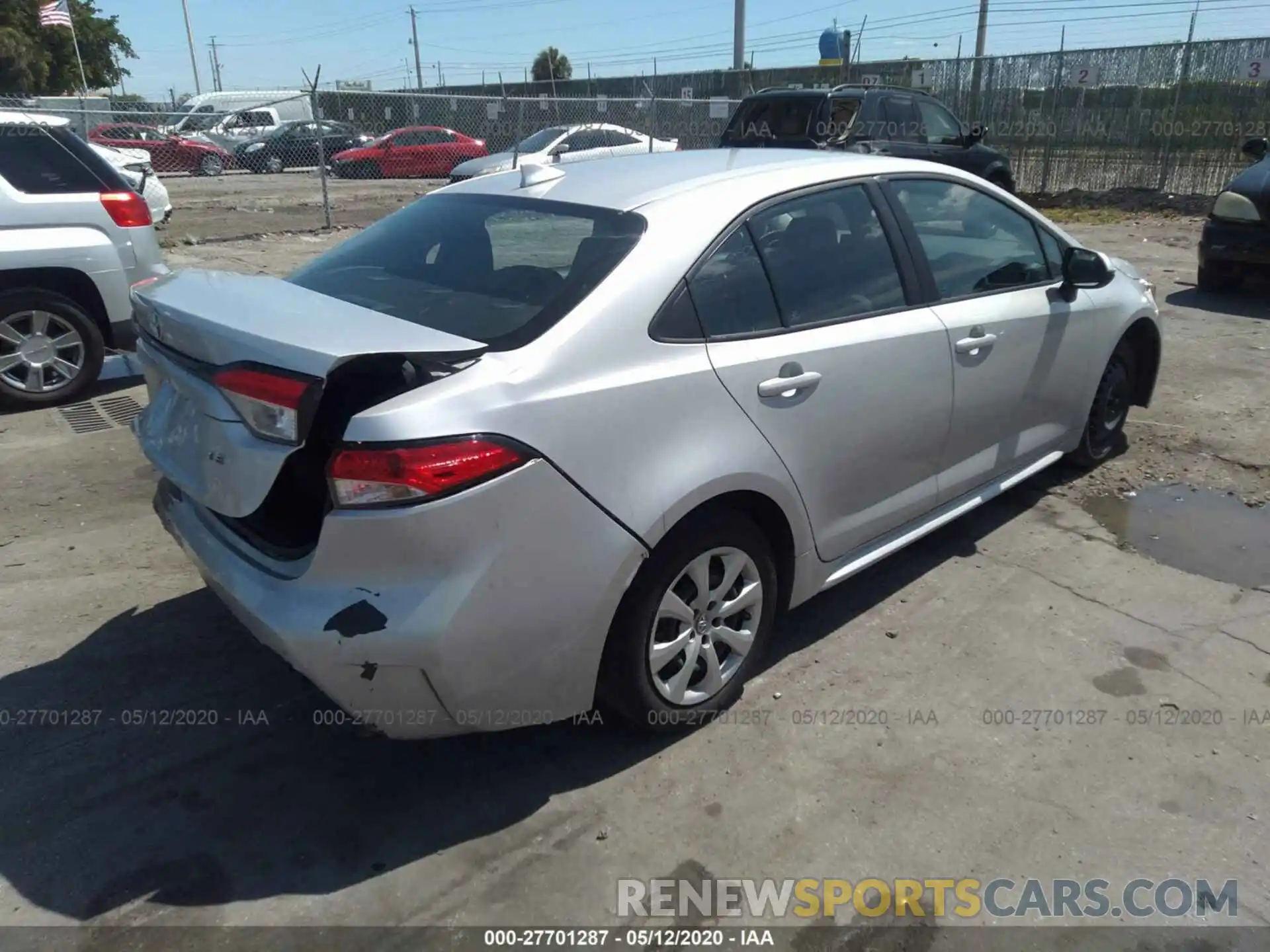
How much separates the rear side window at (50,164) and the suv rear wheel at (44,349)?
660mm

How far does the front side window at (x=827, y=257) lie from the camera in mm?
3229

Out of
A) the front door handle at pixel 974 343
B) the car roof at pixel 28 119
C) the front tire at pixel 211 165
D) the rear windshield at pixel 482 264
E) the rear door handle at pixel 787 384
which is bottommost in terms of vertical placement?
the front tire at pixel 211 165

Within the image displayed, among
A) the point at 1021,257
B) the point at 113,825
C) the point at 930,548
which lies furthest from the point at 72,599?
the point at 1021,257

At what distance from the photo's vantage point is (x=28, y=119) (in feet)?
19.9

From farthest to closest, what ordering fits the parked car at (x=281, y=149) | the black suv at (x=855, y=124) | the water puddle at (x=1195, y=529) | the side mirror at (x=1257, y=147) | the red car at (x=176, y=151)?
the parked car at (x=281, y=149)
the red car at (x=176, y=151)
the black suv at (x=855, y=124)
the side mirror at (x=1257, y=147)
the water puddle at (x=1195, y=529)

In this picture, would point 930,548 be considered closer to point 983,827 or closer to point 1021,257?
point 1021,257

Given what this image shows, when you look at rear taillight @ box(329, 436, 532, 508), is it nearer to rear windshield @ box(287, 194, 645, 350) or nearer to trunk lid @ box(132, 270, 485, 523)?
trunk lid @ box(132, 270, 485, 523)

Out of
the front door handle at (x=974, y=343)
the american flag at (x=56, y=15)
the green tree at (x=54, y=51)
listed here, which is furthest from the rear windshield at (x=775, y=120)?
the green tree at (x=54, y=51)

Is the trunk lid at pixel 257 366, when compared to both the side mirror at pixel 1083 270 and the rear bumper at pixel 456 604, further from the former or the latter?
the side mirror at pixel 1083 270

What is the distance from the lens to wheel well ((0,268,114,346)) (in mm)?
6066

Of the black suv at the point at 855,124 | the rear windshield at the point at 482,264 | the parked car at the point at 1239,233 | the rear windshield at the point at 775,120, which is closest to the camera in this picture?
the rear windshield at the point at 482,264

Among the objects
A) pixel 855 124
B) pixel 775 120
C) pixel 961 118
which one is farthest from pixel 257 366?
pixel 961 118

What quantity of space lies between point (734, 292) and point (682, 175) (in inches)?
21.8

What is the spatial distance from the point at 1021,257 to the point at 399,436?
312 cm
